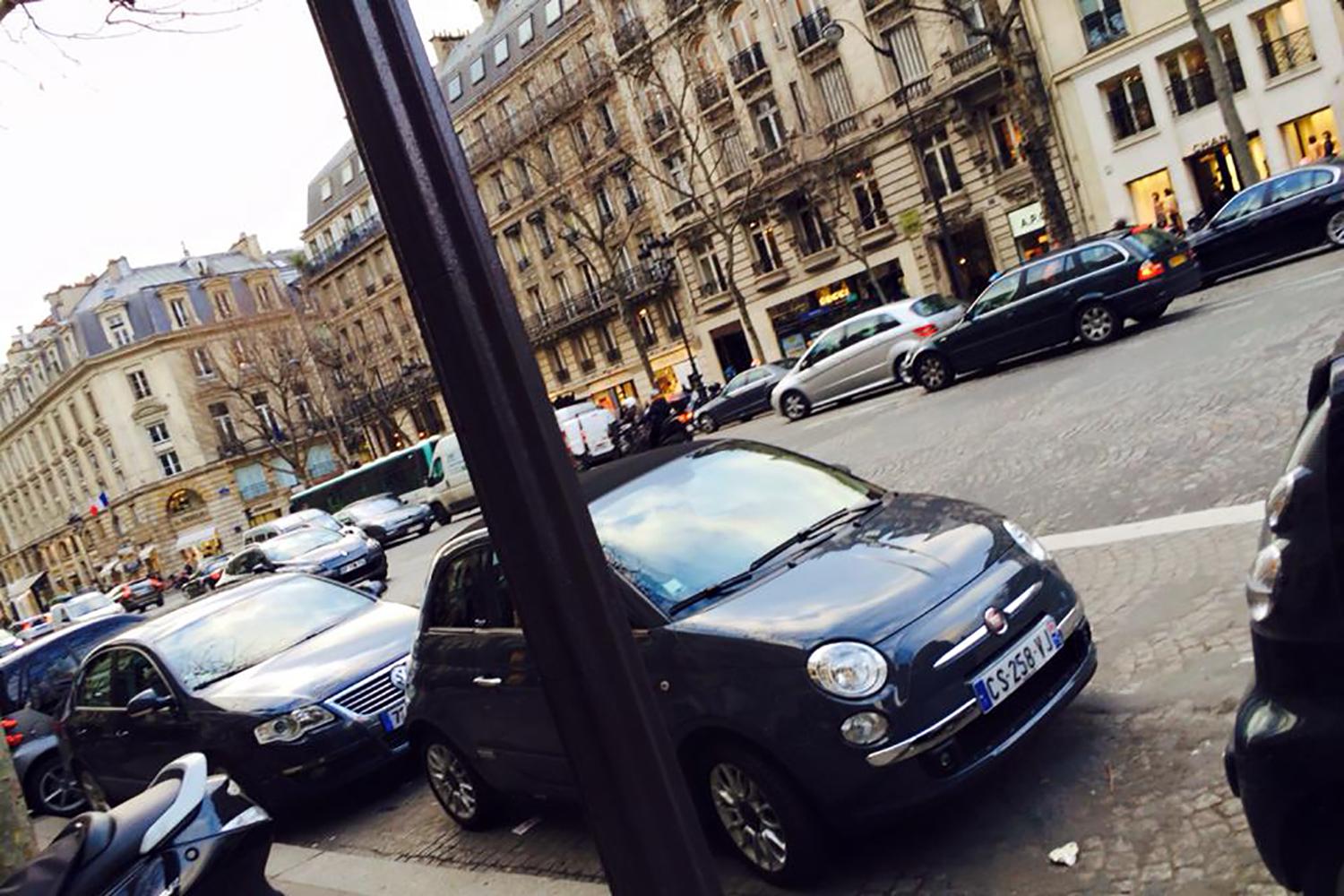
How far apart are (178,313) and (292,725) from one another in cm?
6837

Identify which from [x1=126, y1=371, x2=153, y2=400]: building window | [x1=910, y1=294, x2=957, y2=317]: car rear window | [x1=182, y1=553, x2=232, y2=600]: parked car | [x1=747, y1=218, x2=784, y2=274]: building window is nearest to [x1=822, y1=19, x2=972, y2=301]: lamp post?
[x1=747, y1=218, x2=784, y2=274]: building window

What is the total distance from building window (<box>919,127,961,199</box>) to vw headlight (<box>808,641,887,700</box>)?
1330 inches

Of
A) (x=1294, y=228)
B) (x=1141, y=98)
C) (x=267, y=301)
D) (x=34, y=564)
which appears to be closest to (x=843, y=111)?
(x=1141, y=98)

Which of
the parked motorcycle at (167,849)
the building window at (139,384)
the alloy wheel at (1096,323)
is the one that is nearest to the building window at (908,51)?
the alloy wheel at (1096,323)

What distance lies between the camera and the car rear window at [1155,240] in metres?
15.6

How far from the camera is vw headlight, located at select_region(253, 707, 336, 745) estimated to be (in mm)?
6898

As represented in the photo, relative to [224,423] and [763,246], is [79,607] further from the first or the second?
[224,423]

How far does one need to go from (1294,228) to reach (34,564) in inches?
3982

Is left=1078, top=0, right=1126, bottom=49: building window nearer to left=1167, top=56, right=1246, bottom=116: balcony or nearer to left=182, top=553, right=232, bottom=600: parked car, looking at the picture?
left=1167, top=56, right=1246, bottom=116: balcony

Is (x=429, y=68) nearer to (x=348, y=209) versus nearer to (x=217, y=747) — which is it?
(x=217, y=747)

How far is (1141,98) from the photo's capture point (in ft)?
102

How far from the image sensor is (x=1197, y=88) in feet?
97.5

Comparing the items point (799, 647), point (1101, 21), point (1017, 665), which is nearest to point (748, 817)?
point (799, 647)

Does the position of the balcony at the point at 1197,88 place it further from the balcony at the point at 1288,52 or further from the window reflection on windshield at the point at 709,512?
the window reflection on windshield at the point at 709,512
